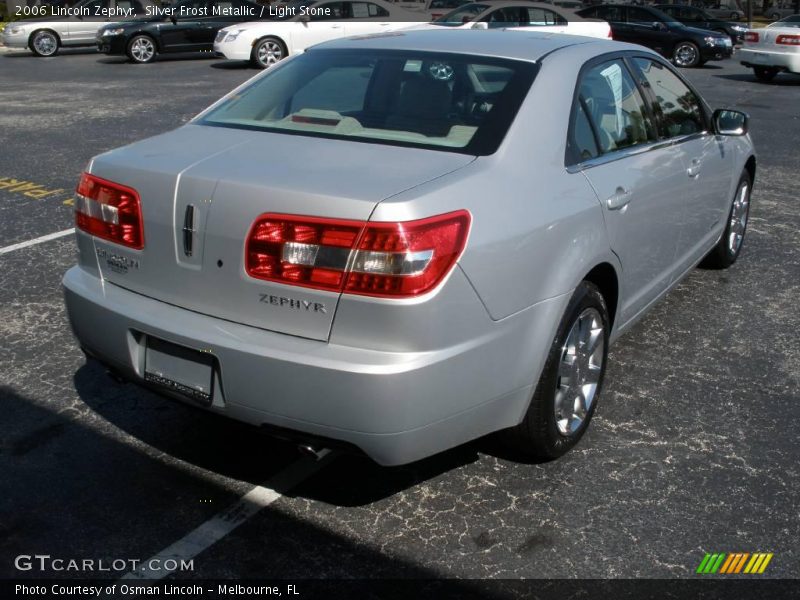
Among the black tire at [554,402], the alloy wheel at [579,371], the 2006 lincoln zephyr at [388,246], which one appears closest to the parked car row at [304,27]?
the 2006 lincoln zephyr at [388,246]

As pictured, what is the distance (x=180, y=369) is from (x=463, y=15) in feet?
54.9

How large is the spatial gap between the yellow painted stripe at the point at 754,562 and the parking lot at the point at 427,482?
4 centimetres

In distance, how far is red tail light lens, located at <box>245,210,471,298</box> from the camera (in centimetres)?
277

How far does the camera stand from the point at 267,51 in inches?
747

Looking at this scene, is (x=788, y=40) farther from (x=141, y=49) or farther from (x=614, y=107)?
(x=614, y=107)

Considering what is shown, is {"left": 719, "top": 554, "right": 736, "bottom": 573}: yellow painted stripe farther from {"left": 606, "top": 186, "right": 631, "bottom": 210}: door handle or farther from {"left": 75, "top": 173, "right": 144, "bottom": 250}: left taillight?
{"left": 75, "top": 173, "right": 144, "bottom": 250}: left taillight

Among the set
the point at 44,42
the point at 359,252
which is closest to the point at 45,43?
the point at 44,42

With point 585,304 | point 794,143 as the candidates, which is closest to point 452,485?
point 585,304

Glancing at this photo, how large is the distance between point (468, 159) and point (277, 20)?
17.3 m

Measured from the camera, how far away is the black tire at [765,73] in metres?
18.6

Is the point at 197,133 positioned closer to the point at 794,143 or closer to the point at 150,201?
the point at 150,201

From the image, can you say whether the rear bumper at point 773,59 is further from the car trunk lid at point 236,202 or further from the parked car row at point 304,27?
the car trunk lid at point 236,202

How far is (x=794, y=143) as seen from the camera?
11.2 m

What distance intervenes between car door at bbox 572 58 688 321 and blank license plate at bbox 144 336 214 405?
5.30 ft
